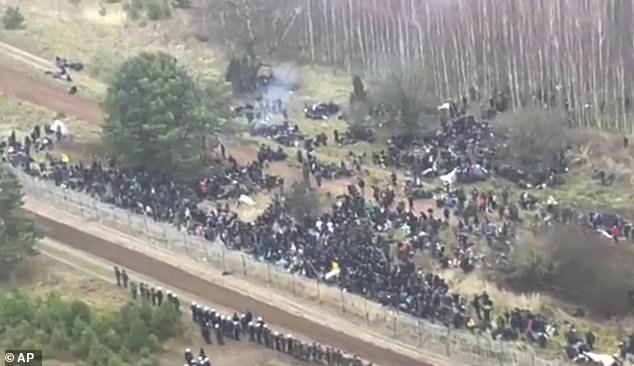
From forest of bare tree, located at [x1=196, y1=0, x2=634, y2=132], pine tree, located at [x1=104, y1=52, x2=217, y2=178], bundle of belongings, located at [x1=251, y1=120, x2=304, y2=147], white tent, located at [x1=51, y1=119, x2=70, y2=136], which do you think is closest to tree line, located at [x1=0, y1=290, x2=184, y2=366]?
pine tree, located at [x1=104, y1=52, x2=217, y2=178]

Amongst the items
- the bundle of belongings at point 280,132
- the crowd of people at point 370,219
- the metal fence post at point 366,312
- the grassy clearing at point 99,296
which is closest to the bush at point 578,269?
the crowd of people at point 370,219

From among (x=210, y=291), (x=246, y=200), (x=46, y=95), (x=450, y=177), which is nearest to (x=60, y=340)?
(x=210, y=291)

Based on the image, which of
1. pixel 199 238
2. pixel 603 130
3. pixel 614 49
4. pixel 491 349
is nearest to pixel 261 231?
pixel 199 238

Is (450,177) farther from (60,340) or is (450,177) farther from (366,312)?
(60,340)

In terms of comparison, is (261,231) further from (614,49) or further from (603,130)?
(614,49)

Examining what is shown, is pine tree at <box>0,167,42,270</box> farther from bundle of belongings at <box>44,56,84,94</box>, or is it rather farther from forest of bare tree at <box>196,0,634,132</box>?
forest of bare tree at <box>196,0,634,132</box>
